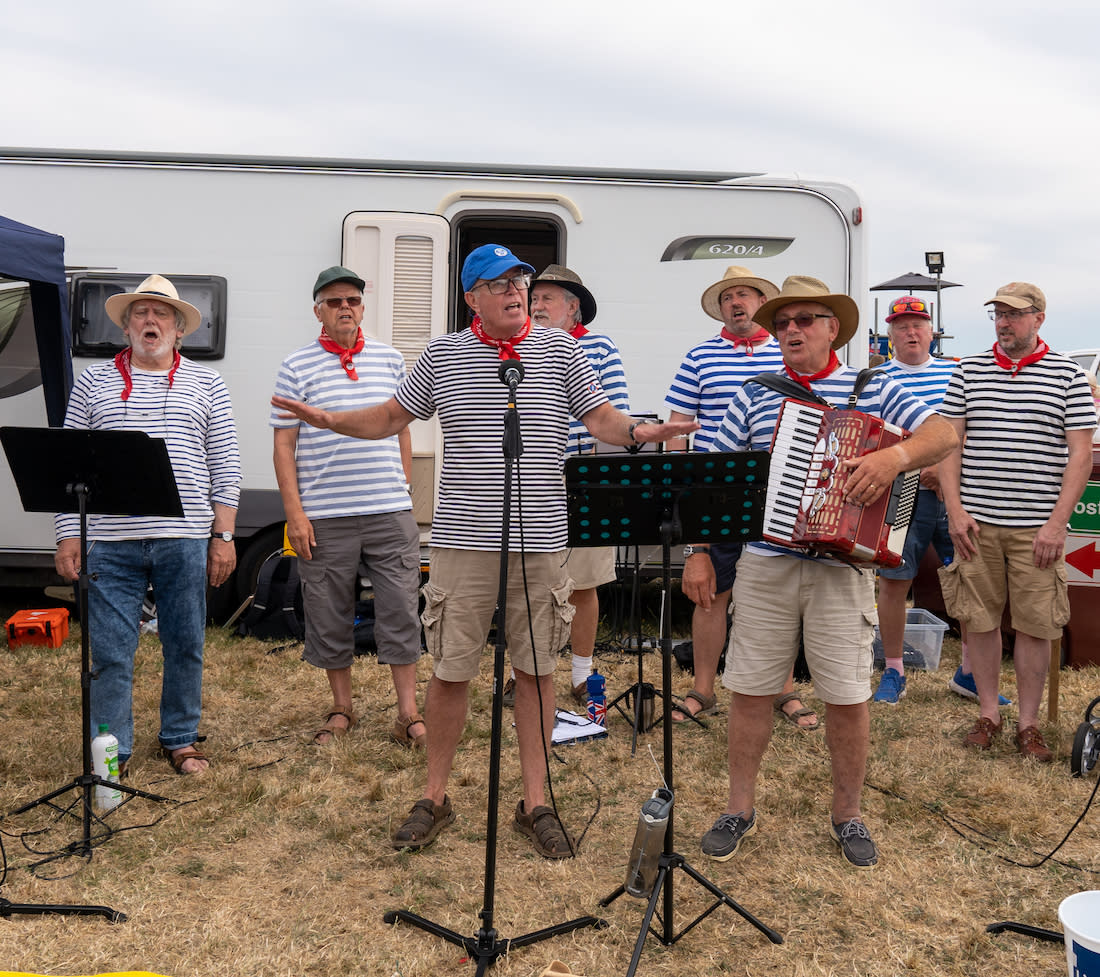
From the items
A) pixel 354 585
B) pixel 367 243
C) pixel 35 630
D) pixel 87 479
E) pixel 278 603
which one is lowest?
pixel 35 630

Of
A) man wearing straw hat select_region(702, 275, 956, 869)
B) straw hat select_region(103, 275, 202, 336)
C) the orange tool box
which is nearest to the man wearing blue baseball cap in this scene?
man wearing straw hat select_region(702, 275, 956, 869)

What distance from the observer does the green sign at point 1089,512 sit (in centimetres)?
591

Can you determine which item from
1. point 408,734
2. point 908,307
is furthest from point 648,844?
point 908,307

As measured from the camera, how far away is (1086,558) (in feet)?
19.9

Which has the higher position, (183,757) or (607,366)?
(607,366)

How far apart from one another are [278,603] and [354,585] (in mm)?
2032

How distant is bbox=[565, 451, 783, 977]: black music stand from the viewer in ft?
9.86

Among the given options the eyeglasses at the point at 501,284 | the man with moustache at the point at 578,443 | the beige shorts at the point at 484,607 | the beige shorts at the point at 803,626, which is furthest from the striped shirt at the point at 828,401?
the man with moustache at the point at 578,443

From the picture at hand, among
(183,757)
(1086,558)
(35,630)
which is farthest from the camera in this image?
(35,630)

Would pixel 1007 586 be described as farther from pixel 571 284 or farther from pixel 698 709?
pixel 571 284

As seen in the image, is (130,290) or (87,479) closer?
(87,479)

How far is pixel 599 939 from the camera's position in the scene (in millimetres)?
3205

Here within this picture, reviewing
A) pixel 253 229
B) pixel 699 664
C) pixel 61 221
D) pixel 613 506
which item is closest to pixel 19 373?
pixel 61 221

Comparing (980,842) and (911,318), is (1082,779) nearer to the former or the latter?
(980,842)
